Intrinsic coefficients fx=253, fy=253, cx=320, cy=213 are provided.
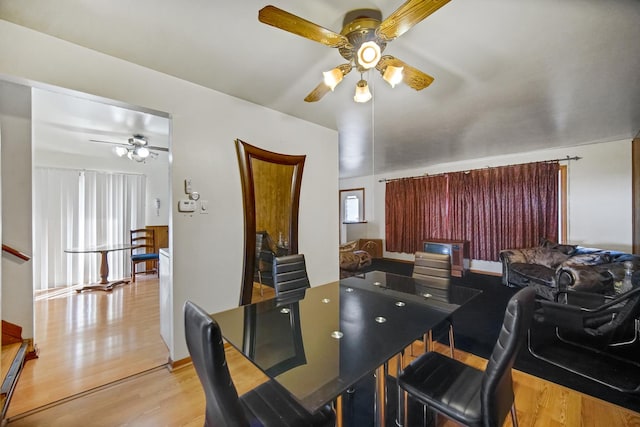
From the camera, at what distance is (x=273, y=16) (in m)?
1.15

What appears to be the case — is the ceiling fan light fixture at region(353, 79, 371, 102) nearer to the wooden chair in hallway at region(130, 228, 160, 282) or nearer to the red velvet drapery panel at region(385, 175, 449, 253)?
the red velvet drapery panel at region(385, 175, 449, 253)

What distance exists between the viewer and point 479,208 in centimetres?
527

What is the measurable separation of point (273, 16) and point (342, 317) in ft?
5.22

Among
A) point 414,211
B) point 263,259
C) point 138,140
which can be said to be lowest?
point 263,259

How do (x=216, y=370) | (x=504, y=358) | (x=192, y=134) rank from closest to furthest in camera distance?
1. (x=216, y=370)
2. (x=504, y=358)
3. (x=192, y=134)

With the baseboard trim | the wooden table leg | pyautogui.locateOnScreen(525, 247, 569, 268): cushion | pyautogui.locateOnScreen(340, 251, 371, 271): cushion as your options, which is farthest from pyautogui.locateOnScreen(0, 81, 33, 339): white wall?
pyautogui.locateOnScreen(525, 247, 569, 268): cushion

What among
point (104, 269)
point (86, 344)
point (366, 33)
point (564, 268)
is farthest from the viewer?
point (104, 269)

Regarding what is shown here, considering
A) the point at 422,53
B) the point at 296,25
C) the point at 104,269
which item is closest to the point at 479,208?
the point at 422,53

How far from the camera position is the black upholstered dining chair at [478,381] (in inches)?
38.1

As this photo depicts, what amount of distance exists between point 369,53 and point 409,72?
0.37 metres

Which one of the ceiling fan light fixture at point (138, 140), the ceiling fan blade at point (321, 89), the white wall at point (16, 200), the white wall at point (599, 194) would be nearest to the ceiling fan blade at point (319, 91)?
the ceiling fan blade at point (321, 89)

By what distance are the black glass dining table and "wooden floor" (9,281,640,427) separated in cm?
74

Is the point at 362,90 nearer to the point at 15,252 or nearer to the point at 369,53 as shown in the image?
the point at 369,53

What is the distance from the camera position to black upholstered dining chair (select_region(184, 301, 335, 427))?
2.50ft
